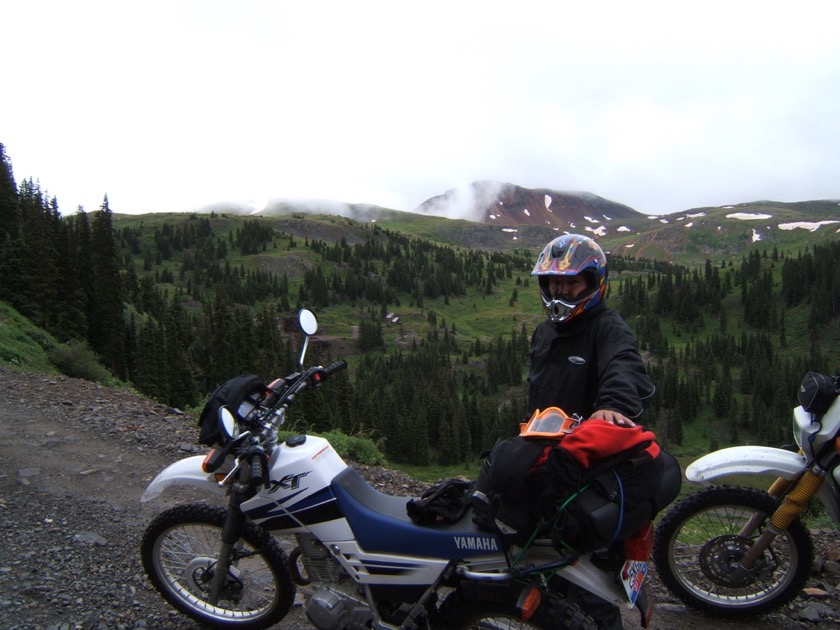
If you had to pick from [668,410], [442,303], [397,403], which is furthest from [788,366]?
[442,303]

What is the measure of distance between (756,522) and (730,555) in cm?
36

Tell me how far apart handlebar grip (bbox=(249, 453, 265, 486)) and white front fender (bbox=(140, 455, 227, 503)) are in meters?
0.57

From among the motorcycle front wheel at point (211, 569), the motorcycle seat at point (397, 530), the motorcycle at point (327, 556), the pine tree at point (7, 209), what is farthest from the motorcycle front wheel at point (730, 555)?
the pine tree at point (7, 209)

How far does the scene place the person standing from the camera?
3.88 metres

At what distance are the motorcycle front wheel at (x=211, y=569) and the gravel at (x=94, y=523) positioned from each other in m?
0.22

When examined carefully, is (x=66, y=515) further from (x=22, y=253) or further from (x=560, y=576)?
(x=22, y=253)

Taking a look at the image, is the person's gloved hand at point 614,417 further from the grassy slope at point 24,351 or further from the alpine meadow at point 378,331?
the grassy slope at point 24,351

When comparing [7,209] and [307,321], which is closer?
[307,321]

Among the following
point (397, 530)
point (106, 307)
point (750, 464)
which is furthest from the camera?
point (106, 307)

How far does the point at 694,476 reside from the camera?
478 centimetres

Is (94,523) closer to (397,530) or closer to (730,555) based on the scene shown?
(397,530)

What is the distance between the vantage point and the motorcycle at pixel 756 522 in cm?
436

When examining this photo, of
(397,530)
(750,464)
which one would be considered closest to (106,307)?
(397,530)

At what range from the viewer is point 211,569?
14.2 feet
